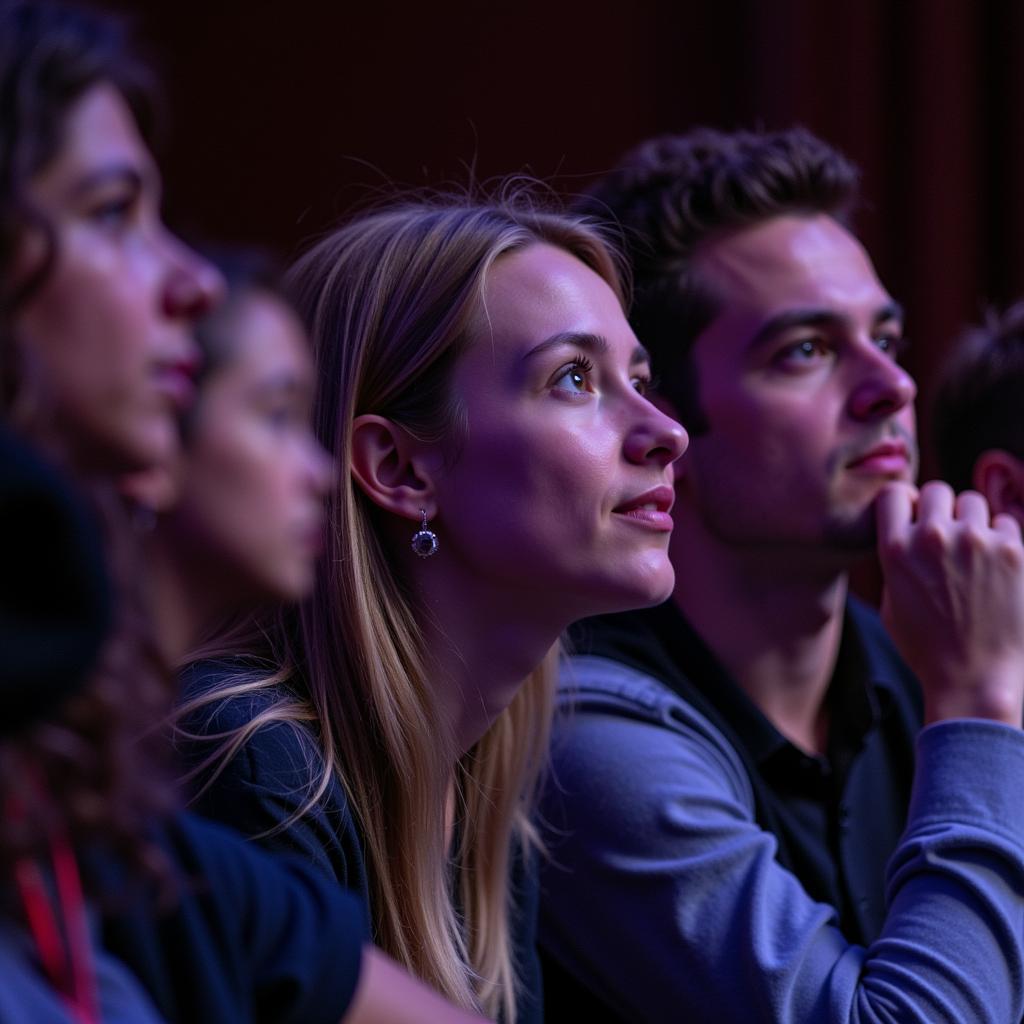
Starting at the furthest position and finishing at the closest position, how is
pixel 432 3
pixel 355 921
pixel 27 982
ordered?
pixel 432 3 → pixel 355 921 → pixel 27 982

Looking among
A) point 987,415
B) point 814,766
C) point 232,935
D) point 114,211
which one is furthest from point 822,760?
point 114,211

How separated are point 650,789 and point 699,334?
1.59ft

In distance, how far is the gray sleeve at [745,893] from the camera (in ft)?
3.33

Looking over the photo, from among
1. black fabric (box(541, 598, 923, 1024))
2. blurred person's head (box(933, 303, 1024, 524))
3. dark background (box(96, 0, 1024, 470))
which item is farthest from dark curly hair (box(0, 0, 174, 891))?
dark background (box(96, 0, 1024, 470))

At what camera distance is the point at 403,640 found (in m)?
1.04

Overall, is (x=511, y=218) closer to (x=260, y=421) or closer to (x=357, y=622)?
(x=357, y=622)

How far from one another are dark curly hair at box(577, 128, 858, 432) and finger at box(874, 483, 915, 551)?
0.19 meters

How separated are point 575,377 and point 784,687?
47 centimetres

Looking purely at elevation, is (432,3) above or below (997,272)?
above

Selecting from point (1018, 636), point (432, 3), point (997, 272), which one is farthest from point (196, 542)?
point (997, 272)

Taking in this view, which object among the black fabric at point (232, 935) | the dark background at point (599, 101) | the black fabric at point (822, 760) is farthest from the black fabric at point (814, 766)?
the dark background at point (599, 101)

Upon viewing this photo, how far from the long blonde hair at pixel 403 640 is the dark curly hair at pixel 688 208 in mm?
238

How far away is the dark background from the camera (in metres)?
2.07

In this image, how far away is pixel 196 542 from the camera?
0.53 m
